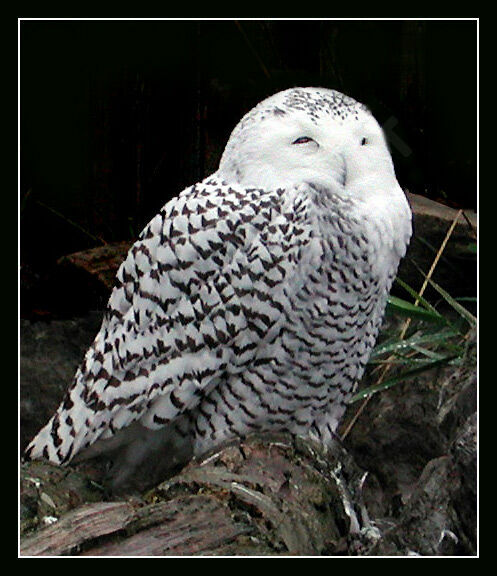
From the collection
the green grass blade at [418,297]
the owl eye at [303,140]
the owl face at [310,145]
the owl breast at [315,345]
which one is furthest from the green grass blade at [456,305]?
the owl eye at [303,140]

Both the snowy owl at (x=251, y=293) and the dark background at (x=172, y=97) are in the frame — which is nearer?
the snowy owl at (x=251, y=293)

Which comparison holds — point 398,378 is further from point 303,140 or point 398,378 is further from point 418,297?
point 303,140

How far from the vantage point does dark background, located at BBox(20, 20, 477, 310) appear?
2035 millimetres

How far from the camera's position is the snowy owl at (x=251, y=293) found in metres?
1.91

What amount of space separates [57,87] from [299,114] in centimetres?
52

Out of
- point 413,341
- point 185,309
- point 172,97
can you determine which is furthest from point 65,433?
point 413,341

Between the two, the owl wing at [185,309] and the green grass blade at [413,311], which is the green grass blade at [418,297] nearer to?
the green grass blade at [413,311]

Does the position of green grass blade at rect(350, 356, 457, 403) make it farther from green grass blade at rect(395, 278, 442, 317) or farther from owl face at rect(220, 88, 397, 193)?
owl face at rect(220, 88, 397, 193)

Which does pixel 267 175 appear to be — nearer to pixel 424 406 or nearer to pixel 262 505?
pixel 262 505

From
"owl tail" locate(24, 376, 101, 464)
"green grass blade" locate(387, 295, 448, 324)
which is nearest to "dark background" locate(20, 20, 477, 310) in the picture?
"owl tail" locate(24, 376, 101, 464)

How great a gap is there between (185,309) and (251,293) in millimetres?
148

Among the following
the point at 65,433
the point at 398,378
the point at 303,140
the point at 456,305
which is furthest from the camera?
the point at 398,378

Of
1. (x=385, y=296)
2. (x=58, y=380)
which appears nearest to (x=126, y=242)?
(x=58, y=380)

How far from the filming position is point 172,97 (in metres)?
2.05
